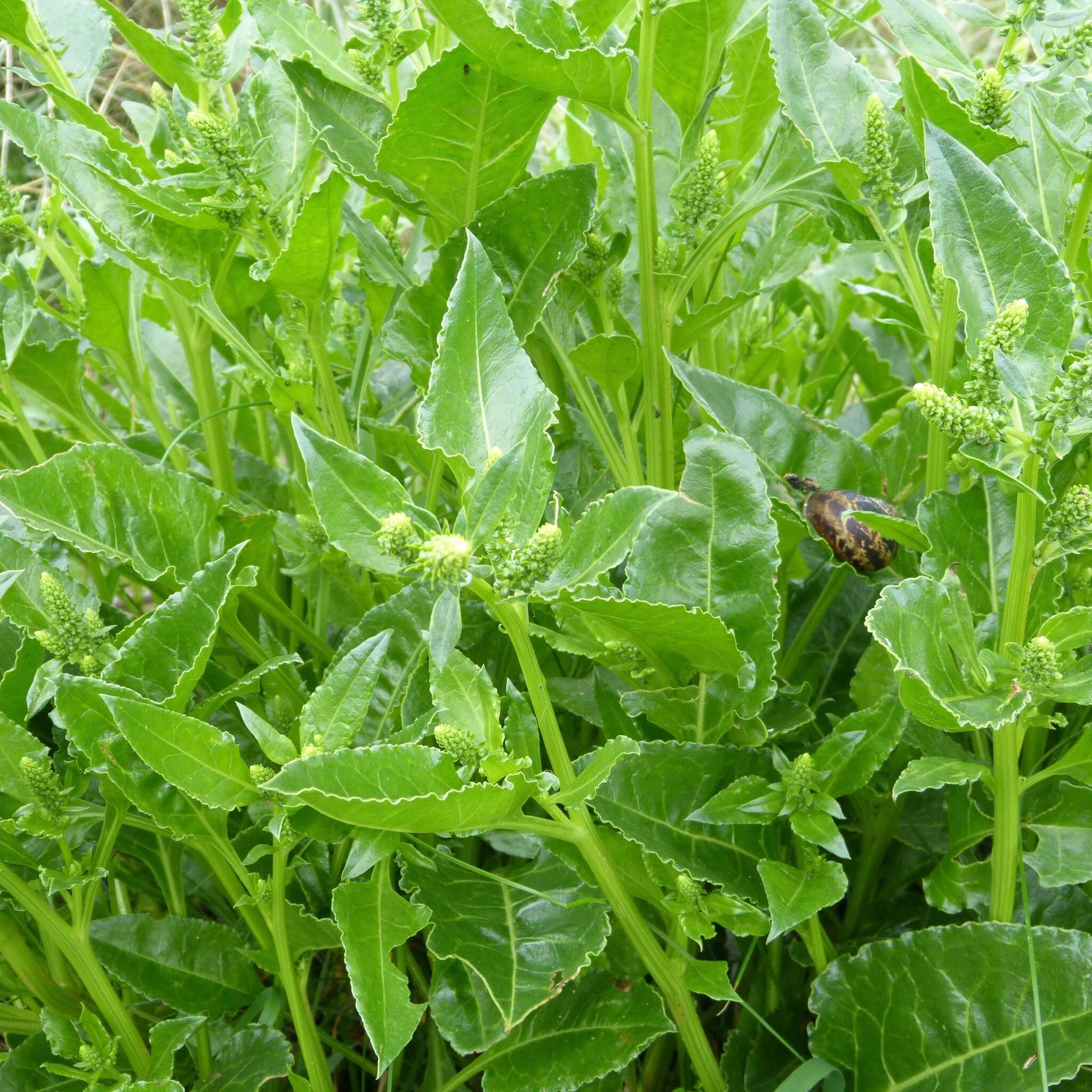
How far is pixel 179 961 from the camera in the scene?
1.16 metres

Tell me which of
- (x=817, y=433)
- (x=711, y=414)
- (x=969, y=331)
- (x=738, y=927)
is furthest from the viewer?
(x=817, y=433)

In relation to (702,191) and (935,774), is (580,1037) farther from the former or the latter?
(702,191)

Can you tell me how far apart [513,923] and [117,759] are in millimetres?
380

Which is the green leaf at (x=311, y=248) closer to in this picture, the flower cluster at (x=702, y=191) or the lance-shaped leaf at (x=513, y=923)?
the flower cluster at (x=702, y=191)

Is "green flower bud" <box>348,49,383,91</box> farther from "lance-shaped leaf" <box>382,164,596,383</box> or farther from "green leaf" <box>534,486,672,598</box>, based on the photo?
"green leaf" <box>534,486,672,598</box>

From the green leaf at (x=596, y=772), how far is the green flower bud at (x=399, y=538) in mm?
206

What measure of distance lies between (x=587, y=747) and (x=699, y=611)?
446 mm

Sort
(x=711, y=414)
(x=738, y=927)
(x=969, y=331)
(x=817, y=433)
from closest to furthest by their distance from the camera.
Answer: (x=969, y=331) < (x=738, y=927) < (x=711, y=414) < (x=817, y=433)

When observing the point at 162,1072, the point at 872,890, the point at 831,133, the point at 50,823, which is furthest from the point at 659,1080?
the point at 831,133

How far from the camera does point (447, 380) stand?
885mm

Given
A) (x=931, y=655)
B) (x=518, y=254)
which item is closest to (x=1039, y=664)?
(x=931, y=655)

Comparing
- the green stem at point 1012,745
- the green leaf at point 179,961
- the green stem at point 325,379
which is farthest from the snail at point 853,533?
the green leaf at point 179,961

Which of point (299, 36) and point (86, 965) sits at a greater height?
point (299, 36)

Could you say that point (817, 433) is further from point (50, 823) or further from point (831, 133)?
point (50, 823)
